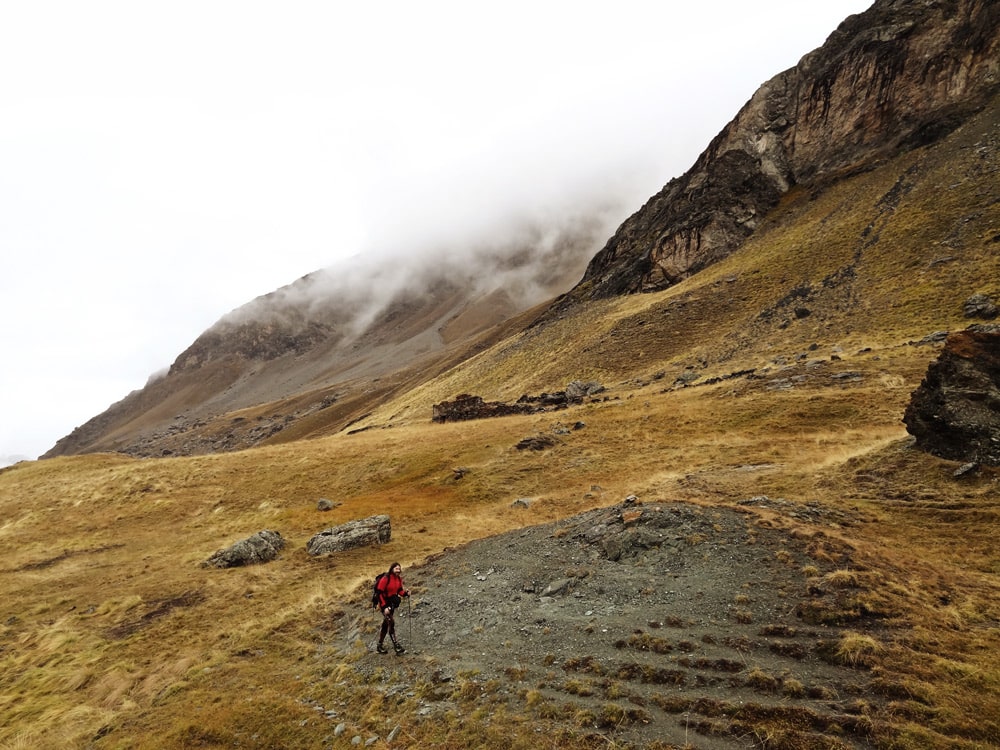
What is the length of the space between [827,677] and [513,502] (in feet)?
64.9

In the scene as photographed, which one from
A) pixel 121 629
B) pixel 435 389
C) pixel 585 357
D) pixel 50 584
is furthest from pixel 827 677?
pixel 435 389

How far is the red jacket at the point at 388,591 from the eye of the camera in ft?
42.4

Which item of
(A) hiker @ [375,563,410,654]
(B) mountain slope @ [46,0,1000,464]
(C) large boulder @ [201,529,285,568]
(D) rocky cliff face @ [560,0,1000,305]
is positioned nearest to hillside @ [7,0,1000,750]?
(A) hiker @ [375,563,410,654]

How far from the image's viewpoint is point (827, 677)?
8.19m

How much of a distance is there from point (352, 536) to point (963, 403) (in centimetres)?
2510

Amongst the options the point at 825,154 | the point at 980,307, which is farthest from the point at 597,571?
the point at 825,154

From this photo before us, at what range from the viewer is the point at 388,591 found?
13.0m

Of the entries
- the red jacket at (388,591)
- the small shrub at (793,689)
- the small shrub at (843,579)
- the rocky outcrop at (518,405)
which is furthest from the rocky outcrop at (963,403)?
the rocky outcrop at (518,405)

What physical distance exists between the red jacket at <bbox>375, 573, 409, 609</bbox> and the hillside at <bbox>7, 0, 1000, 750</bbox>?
1.30 meters

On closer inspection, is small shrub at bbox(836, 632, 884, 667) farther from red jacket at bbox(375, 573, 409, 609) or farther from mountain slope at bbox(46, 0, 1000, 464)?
mountain slope at bbox(46, 0, 1000, 464)

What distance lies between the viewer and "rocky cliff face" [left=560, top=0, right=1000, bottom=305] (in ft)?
216

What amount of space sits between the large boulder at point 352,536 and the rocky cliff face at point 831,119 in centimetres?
7246

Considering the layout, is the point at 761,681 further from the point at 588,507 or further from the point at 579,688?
the point at 588,507

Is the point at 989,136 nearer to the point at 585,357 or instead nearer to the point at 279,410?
the point at 585,357
